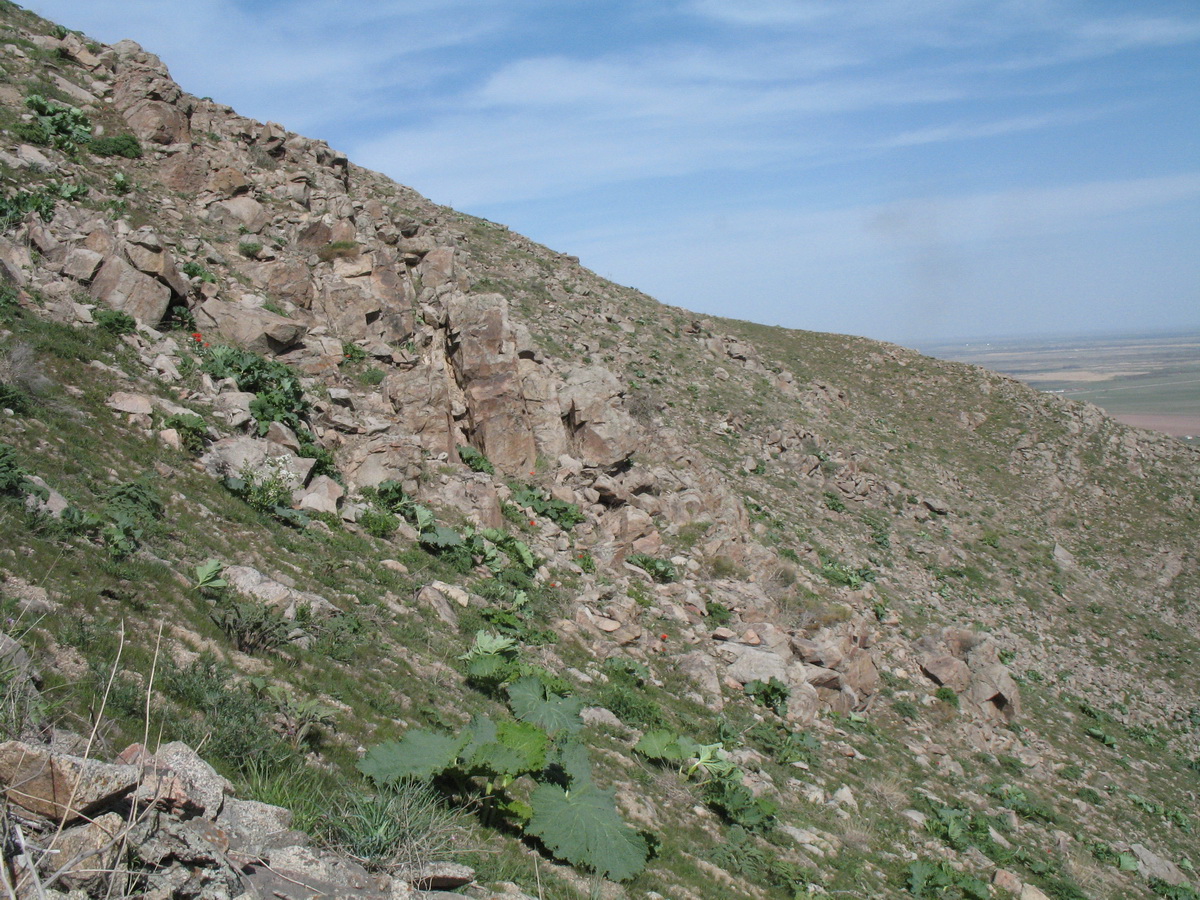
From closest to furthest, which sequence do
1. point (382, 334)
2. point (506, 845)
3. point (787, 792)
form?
point (506, 845)
point (787, 792)
point (382, 334)

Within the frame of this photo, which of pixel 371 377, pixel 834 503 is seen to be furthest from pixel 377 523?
pixel 834 503

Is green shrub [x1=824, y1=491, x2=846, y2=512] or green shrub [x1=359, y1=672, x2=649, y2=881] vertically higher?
green shrub [x1=359, y1=672, x2=649, y2=881]

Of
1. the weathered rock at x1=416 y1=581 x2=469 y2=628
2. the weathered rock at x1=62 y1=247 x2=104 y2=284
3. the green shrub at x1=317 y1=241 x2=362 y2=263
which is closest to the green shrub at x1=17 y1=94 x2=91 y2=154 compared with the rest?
the weathered rock at x1=62 y1=247 x2=104 y2=284

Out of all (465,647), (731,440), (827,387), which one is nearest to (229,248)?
(465,647)

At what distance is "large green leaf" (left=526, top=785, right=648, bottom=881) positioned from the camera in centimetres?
424

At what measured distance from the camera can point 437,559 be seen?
9383 millimetres

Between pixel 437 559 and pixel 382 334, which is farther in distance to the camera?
pixel 382 334

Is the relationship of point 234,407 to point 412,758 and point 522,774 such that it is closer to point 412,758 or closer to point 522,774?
point 412,758

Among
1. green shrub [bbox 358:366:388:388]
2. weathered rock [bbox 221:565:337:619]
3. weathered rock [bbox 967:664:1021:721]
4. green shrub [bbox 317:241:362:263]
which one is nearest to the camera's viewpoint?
weathered rock [bbox 221:565:337:619]

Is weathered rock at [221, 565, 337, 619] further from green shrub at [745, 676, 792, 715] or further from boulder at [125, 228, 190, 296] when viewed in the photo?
boulder at [125, 228, 190, 296]

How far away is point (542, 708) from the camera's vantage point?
5.69 meters

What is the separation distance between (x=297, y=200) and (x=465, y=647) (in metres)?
13.3

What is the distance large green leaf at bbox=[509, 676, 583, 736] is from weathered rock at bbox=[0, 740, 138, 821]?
337 cm

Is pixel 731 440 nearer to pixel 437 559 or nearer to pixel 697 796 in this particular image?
pixel 437 559
